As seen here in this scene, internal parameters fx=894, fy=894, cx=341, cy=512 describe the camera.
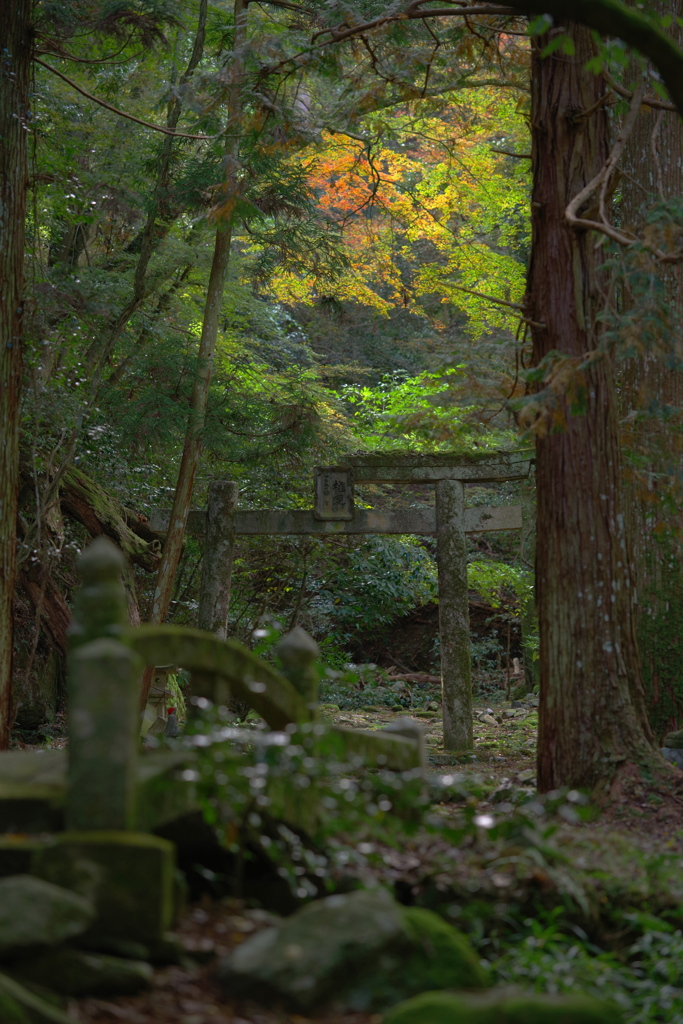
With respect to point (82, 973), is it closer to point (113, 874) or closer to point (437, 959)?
point (113, 874)

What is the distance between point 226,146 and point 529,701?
9531 mm

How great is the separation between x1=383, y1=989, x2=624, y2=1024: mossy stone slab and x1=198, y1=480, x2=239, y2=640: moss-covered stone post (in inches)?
298

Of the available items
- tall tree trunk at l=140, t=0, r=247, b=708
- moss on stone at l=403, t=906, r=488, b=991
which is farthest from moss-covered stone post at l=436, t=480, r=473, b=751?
moss on stone at l=403, t=906, r=488, b=991

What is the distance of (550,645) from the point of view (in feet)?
19.1

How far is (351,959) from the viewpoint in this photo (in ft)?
10.8

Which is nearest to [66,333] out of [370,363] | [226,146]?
[226,146]

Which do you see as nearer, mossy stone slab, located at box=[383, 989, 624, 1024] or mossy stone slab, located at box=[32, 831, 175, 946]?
mossy stone slab, located at box=[383, 989, 624, 1024]

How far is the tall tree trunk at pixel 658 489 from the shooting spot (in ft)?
22.8

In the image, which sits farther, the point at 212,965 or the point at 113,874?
the point at 212,965

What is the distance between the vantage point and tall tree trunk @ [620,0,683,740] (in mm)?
6941

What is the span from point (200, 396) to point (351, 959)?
862 centimetres

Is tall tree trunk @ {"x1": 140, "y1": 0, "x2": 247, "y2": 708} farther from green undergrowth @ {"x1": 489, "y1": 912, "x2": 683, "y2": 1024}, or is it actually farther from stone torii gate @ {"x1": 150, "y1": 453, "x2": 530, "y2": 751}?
green undergrowth @ {"x1": 489, "y1": 912, "x2": 683, "y2": 1024}

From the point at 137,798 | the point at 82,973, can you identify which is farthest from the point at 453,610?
the point at 82,973

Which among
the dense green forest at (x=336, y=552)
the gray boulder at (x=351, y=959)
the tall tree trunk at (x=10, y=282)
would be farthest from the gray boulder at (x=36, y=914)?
the tall tree trunk at (x=10, y=282)
